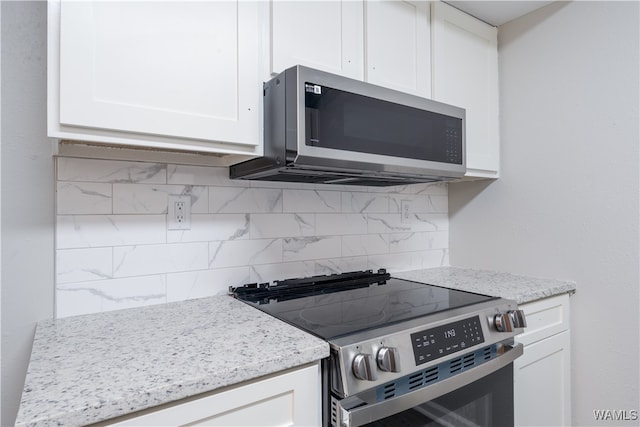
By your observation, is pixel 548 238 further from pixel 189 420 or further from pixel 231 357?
pixel 189 420

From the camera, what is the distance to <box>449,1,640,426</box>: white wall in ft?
4.62

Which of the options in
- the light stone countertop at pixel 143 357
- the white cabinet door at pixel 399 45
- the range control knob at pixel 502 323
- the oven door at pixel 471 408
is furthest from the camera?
the white cabinet door at pixel 399 45

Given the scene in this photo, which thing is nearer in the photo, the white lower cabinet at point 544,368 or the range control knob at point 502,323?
the range control knob at point 502,323

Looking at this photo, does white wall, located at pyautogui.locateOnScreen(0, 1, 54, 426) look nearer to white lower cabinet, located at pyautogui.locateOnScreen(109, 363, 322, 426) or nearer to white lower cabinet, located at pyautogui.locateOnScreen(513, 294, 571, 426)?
white lower cabinet, located at pyautogui.locateOnScreen(109, 363, 322, 426)

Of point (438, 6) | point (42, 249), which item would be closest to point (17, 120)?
point (42, 249)

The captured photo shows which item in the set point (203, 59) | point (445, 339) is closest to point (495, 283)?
Answer: point (445, 339)

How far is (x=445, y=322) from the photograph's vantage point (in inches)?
41.7

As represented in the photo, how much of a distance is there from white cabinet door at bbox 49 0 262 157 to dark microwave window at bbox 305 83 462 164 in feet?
0.66

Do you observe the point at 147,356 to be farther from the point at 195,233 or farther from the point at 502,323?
the point at 502,323

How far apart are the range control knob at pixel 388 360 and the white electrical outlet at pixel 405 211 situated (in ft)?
3.60

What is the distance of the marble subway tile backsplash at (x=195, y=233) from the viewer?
1.12 metres

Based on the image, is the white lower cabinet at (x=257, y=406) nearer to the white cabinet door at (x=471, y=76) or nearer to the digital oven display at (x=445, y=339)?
the digital oven display at (x=445, y=339)

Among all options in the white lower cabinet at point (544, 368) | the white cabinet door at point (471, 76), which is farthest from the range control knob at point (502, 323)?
the white cabinet door at point (471, 76)

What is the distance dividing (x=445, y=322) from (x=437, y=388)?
7.2 inches
